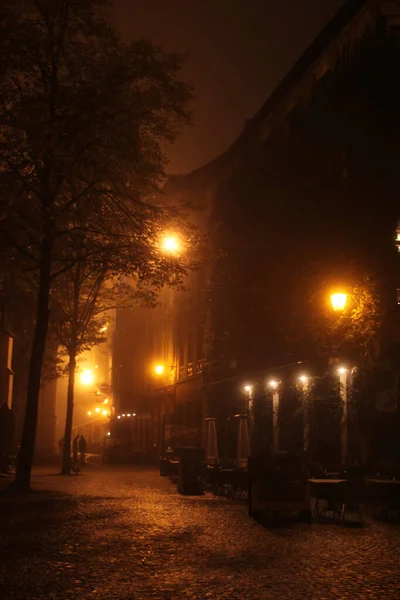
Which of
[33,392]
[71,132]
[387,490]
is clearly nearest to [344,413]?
[387,490]

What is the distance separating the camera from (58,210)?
1825 centimetres

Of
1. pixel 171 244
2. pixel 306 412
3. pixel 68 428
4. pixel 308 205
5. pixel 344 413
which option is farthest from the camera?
pixel 68 428

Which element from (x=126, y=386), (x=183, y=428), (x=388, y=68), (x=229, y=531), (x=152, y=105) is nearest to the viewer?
(x=229, y=531)

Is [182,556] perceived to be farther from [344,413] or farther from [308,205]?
[308,205]

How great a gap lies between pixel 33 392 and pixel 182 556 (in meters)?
9.82

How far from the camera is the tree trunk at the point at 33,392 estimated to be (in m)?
18.2

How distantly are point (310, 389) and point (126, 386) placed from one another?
148 feet

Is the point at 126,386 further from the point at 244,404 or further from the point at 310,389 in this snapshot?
the point at 310,389

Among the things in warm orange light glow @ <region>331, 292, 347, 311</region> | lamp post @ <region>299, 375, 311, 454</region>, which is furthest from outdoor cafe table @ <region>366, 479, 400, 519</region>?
lamp post @ <region>299, 375, 311, 454</region>

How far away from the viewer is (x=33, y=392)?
18.5 metres

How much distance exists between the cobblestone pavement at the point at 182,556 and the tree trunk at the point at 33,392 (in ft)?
9.34

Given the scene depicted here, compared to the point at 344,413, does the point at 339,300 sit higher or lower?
higher

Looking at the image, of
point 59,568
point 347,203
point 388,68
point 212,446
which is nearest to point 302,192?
point 347,203

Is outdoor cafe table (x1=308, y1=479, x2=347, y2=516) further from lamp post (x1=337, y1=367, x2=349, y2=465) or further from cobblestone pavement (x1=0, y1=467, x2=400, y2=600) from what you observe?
lamp post (x1=337, y1=367, x2=349, y2=465)
